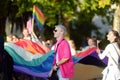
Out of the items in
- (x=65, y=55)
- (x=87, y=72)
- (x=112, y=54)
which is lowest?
(x=87, y=72)

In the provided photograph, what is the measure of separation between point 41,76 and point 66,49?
10.1 ft

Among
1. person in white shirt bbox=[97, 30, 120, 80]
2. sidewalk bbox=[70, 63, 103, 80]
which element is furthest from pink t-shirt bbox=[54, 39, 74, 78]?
sidewalk bbox=[70, 63, 103, 80]

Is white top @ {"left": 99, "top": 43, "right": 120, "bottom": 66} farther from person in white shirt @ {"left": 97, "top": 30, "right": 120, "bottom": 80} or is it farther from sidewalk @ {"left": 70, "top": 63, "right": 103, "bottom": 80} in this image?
sidewalk @ {"left": 70, "top": 63, "right": 103, "bottom": 80}

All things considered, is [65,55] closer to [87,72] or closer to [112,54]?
[112,54]

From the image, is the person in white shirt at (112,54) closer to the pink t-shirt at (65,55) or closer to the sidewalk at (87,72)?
the pink t-shirt at (65,55)

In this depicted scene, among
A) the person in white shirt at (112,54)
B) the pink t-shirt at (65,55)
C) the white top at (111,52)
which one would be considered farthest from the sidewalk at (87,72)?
the pink t-shirt at (65,55)

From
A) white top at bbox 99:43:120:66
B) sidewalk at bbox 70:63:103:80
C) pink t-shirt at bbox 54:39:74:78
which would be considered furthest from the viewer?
sidewalk at bbox 70:63:103:80

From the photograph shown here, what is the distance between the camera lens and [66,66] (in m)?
9.92

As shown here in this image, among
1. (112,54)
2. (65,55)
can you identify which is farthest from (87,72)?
(65,55)

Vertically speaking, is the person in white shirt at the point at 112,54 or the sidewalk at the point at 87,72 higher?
the person in white shirt at the point at 112,54

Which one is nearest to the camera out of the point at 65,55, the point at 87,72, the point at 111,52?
the point at 65,55

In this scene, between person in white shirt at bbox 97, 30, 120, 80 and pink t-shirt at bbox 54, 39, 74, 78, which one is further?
person in white shirt at bbox 97, 30, 120, 80

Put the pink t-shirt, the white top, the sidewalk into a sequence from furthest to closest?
1. the sidewalk
2. the white top
3. the pink t-shirt

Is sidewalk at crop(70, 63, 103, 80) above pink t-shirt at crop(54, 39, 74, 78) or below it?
below
